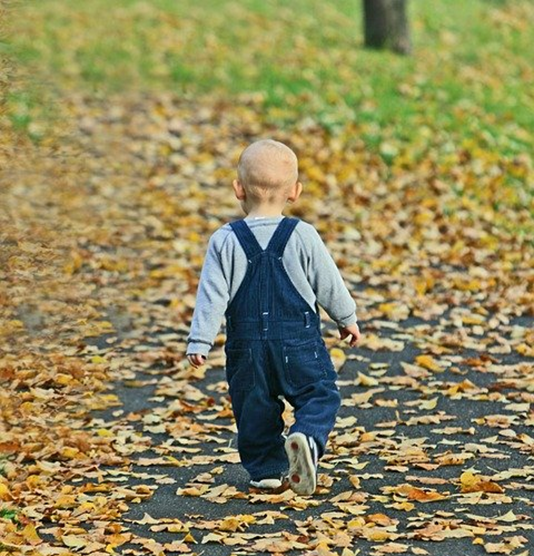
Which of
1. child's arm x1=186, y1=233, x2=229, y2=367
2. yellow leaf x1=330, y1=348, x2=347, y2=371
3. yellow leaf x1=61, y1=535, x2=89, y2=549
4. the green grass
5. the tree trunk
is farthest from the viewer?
the tree trunk

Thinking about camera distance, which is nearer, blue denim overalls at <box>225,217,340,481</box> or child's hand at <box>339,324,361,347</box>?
blue denim overalls at <box>225,217,340,481</box>

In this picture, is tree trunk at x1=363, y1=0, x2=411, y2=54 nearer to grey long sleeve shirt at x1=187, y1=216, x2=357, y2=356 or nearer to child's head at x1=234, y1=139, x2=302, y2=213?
child's head at x1=234, y1=139, x2=302, y2=213

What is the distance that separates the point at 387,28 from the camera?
1702 cm

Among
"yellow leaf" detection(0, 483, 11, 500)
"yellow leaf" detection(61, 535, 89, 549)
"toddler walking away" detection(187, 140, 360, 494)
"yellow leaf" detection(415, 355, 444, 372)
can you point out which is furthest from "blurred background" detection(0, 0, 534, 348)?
"yellow leaf" detection(61, 535, 89, 549)

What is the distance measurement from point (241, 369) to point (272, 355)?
149 millimetres

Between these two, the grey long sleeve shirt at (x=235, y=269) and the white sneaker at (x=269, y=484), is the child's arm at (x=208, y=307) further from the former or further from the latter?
the white sneaker at (x=269, y=484)

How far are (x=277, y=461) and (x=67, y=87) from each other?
10368 millimetres

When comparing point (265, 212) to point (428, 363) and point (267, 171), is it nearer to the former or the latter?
point (267, 171)

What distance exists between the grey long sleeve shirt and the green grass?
7894mm

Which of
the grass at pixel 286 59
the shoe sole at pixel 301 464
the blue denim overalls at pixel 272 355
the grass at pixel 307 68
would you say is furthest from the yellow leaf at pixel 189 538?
the grass at pixel 286 59

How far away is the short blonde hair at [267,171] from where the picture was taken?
5.16 meters

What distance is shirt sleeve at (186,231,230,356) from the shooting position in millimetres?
5148

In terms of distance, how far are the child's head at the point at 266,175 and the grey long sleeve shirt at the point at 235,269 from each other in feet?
0.31

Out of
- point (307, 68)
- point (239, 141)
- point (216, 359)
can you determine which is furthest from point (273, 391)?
point (307, 68)
